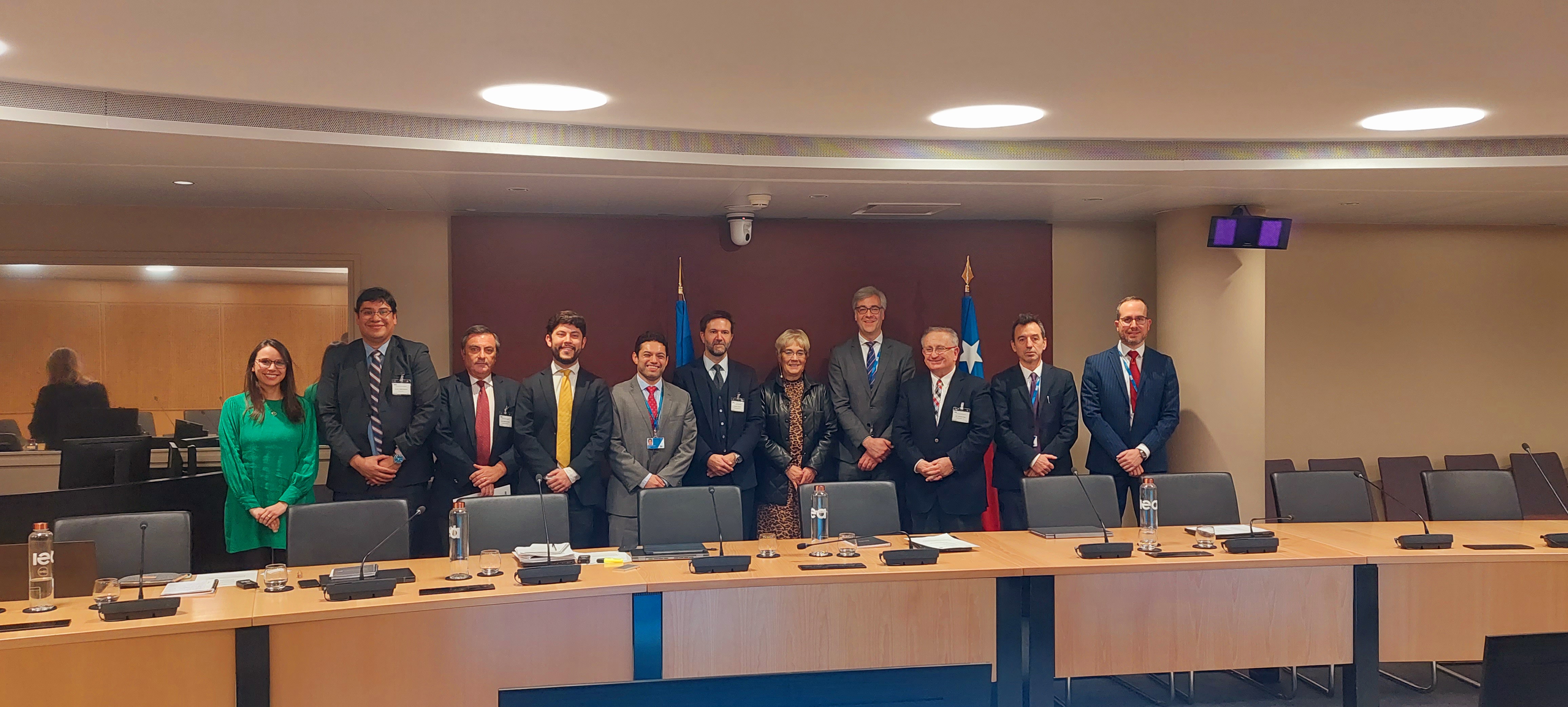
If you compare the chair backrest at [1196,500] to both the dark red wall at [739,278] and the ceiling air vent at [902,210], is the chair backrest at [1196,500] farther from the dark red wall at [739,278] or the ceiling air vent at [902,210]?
the dark red wall at [739,278]

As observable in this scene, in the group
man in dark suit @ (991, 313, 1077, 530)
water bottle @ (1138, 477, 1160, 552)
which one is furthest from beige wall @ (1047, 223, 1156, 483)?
water bottle @ (1138, 477, 1160, 552)

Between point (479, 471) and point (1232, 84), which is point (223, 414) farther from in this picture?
point (1232, 84)

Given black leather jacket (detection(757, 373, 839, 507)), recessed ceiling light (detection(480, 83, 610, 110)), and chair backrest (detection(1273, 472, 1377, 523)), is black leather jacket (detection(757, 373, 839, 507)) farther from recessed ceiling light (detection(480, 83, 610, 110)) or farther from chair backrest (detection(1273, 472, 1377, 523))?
chair backrest (detection(1273, 472, 1377, 523))

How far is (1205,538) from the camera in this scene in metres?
4.40

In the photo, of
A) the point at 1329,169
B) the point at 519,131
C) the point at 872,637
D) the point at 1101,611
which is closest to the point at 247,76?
the point at 519,131

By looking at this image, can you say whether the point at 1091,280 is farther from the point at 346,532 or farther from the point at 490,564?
the point at 346,532

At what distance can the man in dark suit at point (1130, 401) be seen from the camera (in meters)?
6.35

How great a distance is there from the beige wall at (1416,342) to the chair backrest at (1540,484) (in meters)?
0.15

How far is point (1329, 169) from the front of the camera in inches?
229

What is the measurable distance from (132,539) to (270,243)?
3323mm

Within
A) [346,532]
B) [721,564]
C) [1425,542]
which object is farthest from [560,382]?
[1425,542]

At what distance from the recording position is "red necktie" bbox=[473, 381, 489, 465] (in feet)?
18.6

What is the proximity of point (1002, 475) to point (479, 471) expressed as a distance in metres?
2.95

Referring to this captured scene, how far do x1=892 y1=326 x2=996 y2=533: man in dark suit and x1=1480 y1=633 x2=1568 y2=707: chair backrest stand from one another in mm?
3725
